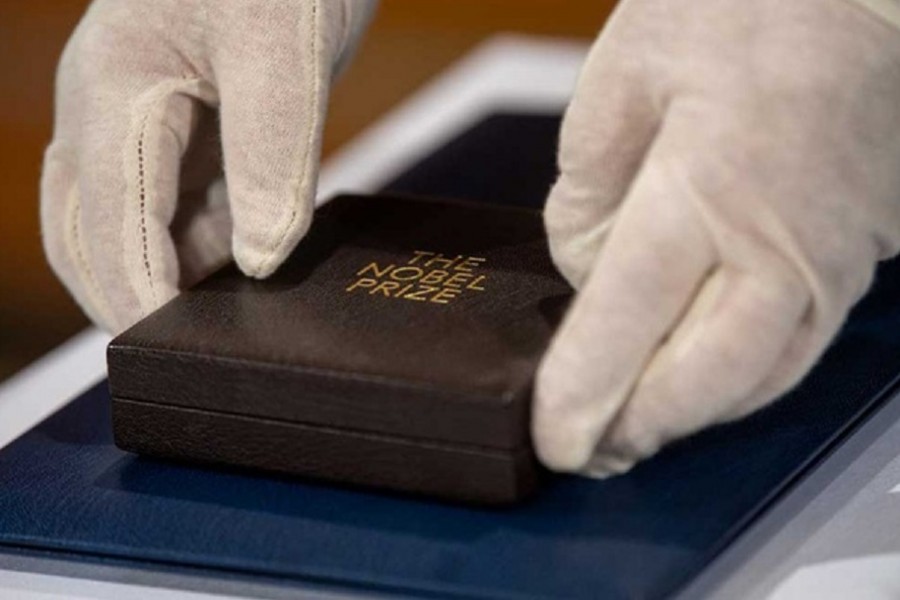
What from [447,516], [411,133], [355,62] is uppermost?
[447,516]

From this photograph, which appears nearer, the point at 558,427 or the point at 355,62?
the point at 558,427

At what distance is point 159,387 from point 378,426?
94 millimetres

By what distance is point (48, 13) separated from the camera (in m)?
2.23

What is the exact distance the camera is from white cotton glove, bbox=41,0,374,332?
796 millimetres

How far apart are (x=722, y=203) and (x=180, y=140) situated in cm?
27

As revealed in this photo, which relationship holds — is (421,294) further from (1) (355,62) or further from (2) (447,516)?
(1) (355,62)

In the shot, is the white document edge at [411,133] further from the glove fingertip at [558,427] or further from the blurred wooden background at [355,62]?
the blurred wooden background at [355,62]

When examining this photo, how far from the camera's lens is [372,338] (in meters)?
0.75

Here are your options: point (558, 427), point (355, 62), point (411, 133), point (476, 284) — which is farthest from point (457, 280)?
point (355, 62)

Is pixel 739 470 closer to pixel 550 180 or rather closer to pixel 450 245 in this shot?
pixel 450 245

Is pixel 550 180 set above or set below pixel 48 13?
above

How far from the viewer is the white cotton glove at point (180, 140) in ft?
2.61

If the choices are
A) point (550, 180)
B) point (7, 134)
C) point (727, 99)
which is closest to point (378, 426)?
point (727, 99)

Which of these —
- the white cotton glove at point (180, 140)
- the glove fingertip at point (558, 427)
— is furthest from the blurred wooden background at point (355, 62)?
the glove fingertip at point (558, 427)
